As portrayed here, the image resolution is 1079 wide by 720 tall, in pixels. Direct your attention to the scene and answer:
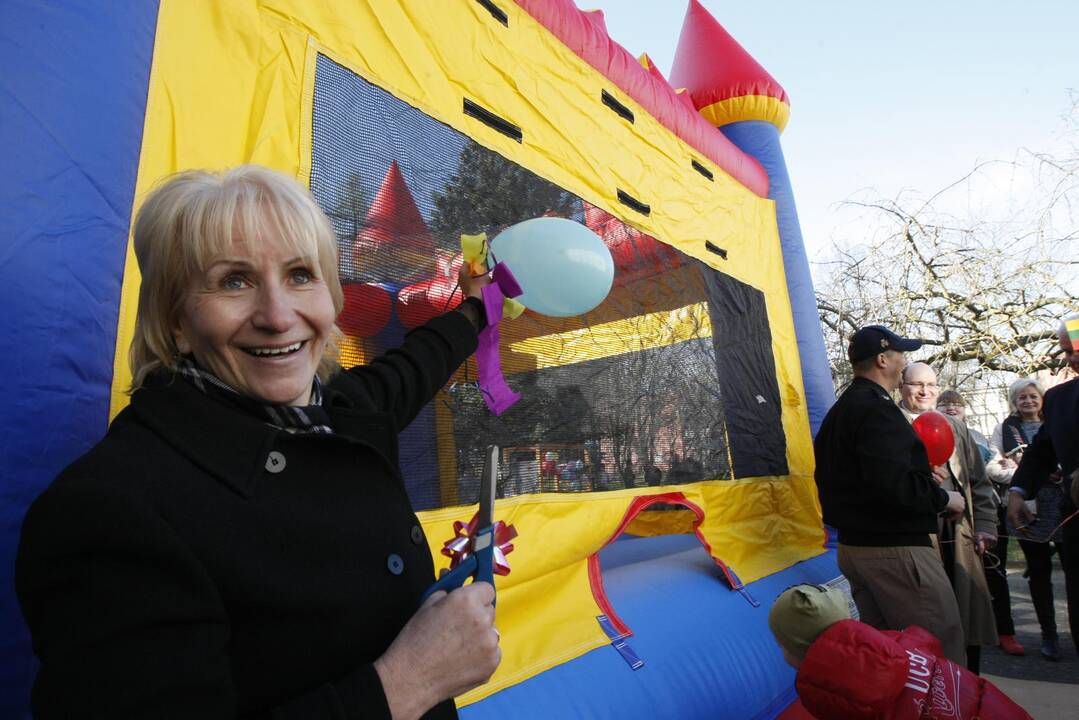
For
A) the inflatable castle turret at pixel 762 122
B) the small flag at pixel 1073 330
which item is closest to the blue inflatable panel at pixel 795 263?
the inflatable castle turret at pixel 762 122

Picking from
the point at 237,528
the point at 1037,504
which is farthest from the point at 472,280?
the point at 1037,504

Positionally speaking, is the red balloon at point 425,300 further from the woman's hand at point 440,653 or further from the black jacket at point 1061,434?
the black jacket at point 1061,434

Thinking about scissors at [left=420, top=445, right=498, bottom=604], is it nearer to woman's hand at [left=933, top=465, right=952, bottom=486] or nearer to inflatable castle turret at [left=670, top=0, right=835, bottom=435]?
woman's hand at [left=933, top=465, right=952, bottom=486]

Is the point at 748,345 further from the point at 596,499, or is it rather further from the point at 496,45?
the point at 496,45

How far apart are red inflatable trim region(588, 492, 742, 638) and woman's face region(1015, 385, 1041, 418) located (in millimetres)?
2178

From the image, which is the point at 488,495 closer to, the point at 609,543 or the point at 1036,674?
the point at 609,543

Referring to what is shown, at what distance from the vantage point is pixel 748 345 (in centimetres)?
346

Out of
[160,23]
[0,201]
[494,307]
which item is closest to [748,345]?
[494,307]

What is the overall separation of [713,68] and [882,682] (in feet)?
12.1

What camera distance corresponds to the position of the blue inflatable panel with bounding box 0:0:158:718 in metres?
0.94

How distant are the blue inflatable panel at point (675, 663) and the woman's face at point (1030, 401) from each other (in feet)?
5.96

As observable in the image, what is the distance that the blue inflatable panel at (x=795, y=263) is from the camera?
13.1 feet

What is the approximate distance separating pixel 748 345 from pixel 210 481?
312cm

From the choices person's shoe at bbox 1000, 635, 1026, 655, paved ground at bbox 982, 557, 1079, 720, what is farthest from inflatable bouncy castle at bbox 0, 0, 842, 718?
person's shoe at bbox 1000, 635, 1026, 655
